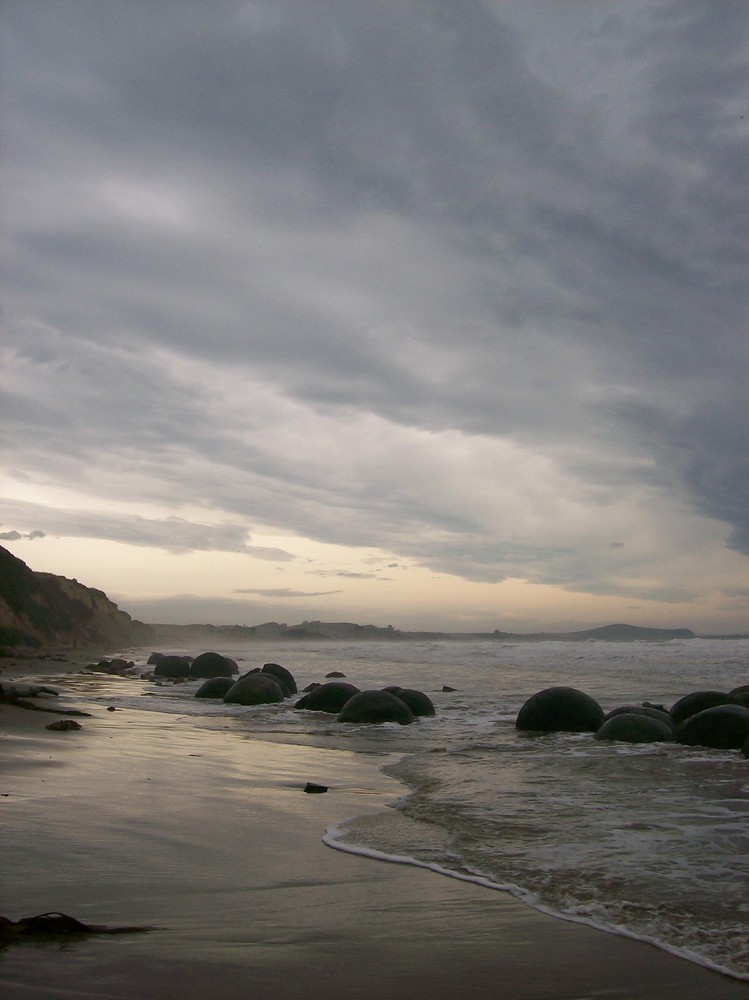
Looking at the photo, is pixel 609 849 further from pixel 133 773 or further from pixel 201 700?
pixel 201 700

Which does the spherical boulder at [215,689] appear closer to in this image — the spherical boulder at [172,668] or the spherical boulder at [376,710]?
the spherical boulder at [376,710]

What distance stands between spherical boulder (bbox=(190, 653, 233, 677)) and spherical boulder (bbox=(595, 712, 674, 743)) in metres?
22.5

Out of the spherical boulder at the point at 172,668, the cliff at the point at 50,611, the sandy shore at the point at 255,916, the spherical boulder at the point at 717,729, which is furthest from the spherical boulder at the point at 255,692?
the cliff at the point at 50,611

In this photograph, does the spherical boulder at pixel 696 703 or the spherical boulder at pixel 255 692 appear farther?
the spherical boulder at pixel 255 692

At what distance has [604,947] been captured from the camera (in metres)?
4.11

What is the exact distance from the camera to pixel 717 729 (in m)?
12.9

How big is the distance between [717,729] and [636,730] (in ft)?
4.15

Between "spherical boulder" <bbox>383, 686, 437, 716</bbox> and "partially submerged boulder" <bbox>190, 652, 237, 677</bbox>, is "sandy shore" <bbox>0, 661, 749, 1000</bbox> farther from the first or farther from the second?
"partially submerged boulder" <bbox>190, 652, 237, 677</bbox>

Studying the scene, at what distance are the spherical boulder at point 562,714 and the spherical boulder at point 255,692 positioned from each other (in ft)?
27.5

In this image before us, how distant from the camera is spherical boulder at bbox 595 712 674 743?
13359 mm

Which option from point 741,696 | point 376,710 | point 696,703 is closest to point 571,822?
point 696,703

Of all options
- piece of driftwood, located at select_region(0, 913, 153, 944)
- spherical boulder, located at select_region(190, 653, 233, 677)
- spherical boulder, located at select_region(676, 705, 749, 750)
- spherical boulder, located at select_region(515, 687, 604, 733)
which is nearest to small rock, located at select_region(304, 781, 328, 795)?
piece of driftwood, located at select_region(0, 913, 153, 944)

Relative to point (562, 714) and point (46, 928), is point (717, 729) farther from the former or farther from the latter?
point (46, 928)

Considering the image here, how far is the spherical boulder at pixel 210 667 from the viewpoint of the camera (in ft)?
111
